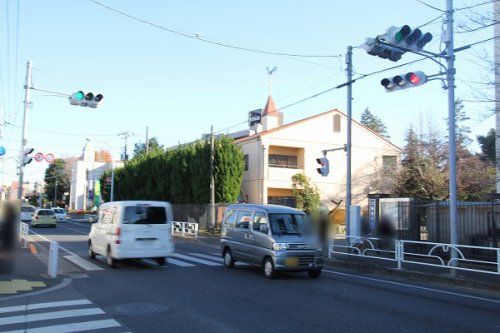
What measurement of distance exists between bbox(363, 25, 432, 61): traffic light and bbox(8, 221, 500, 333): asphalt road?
6313mm

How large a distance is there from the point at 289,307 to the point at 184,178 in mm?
32780

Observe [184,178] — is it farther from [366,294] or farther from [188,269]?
[366,294]

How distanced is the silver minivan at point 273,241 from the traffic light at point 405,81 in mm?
4557

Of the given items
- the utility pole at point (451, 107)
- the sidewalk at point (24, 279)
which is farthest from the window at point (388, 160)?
the sidewalk at point (24, 279)

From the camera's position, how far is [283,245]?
13039 mm

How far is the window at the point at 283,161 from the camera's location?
40.1 metres

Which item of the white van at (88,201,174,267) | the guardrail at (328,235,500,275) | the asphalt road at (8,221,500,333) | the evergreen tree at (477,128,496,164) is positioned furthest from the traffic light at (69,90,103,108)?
the evergreen tree at (477,128,496,164)

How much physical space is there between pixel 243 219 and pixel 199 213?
77.0 feet

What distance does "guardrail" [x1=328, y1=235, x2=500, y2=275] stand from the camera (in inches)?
545

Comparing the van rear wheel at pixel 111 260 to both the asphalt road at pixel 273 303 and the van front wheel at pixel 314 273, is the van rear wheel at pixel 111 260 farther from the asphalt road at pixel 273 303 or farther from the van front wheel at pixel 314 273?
the van front wheel at pixel 314 273

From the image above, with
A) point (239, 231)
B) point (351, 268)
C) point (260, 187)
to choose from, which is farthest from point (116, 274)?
point (260, 187)

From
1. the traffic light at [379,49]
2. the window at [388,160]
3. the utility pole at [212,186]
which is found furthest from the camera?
the window at [388,160]

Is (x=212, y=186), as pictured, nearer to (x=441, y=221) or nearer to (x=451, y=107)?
(x=441, y=221)

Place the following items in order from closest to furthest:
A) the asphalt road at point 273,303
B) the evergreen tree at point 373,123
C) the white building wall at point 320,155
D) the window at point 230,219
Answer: the asphalt road at point 273,303 < the window at point 230,219 < the white building wall at point 320,155 < the evergreen tree at point 373,123
